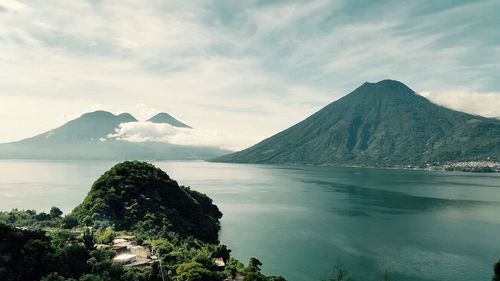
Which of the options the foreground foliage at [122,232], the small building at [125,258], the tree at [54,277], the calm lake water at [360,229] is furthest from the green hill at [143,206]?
the tree at [54,277]

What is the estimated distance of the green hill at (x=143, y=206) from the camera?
7300 centimetres

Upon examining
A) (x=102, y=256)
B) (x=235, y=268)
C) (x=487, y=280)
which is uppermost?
(x=102, y=256)

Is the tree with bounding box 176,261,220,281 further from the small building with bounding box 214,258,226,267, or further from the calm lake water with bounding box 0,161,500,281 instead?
the calm lake water with bounding box 0,161,500,281

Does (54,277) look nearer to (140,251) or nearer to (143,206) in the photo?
(140,251)

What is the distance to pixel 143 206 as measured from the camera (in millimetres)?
81062

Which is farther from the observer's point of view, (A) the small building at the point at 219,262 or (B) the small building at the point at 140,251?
(A) the small building at the point at 219,262

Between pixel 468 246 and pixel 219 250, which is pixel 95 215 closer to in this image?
pixel 219 250

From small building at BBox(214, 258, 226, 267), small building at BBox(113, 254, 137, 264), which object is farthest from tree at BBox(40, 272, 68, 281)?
small building at BBox(214, 258, 226, 267)

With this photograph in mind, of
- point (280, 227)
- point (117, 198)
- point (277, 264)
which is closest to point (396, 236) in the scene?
point (280, 227)

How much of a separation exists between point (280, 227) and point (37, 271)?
241ft

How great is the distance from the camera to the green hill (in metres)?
73.0

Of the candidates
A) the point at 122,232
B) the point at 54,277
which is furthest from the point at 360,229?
the point at 54,277

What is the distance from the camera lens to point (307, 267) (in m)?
70.8

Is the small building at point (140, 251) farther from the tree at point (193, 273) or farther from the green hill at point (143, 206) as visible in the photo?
the green hill at point (143, 206)
